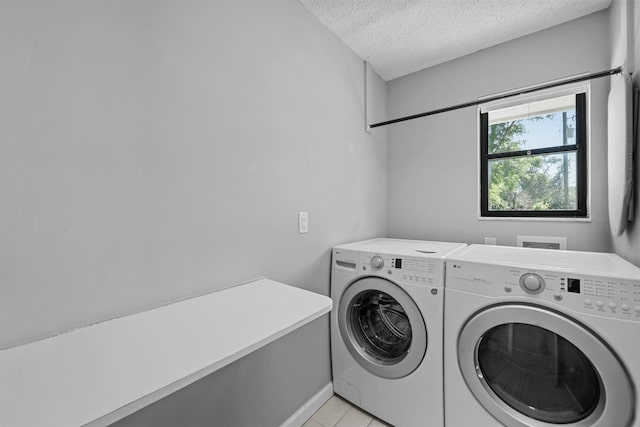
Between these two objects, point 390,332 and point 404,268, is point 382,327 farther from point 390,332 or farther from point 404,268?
point 404,268

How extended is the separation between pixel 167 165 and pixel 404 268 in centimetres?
127

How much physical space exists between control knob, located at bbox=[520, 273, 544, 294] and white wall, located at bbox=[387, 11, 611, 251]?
1.03 metres

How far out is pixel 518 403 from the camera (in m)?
1.17

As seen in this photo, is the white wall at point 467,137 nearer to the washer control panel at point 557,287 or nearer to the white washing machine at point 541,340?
the white washing machine at point 541,340

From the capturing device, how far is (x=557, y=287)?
1063mm

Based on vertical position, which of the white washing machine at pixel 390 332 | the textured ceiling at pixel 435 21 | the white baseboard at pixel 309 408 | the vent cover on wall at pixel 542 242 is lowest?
the white baseboard at pixel 309 408

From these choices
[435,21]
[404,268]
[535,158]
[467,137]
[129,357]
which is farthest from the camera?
[467,137]

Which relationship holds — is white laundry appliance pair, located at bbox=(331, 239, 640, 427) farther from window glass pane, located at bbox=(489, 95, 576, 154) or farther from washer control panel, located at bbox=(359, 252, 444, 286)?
window glass pane, located at bbox=(489, 95, 576, 154)

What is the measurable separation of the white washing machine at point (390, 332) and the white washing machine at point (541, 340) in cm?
8

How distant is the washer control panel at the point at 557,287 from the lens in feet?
3.13

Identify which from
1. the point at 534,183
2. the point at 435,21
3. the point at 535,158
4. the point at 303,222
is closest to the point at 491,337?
the point at 303,222

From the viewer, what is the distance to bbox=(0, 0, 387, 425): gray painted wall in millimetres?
744

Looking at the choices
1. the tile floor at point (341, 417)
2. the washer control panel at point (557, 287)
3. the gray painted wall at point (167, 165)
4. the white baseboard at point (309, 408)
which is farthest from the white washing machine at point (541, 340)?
the gray painted wall at point (167, 165)

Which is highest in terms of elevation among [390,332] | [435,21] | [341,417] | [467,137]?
[435,21]
